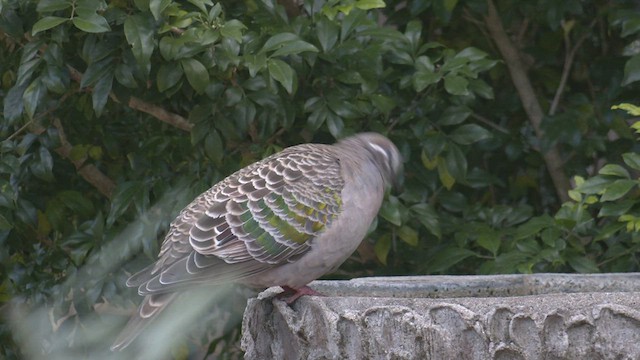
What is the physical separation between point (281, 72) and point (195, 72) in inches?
10.1

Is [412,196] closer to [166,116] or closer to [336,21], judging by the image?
[336,21]

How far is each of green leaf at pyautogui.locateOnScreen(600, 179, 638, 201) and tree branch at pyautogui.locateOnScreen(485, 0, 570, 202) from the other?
0.96 m

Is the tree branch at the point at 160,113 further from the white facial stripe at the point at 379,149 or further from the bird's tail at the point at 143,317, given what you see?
the bird's tail at the point at 143,317

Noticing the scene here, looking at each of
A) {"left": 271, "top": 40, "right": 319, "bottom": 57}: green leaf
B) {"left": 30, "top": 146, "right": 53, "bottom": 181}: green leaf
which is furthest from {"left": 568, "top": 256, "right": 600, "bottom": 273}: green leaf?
{"left": 30, "top": 146, "right": 53, "bottom": 181}: green leaf

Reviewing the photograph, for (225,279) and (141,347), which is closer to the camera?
(225,279)

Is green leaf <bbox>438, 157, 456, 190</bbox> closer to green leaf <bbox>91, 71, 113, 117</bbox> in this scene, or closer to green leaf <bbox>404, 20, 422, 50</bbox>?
green leaf <bbox>404, 20, 422, 50</bbox>

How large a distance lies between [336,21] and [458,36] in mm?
1088

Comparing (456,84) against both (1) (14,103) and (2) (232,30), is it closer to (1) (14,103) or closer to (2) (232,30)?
(2) (232,30)

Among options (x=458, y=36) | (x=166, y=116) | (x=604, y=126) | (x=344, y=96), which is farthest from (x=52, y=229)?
(x=604, y=126)

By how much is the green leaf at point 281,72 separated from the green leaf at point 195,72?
0.19 m

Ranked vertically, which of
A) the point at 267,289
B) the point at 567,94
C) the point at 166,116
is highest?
the point at 267,289

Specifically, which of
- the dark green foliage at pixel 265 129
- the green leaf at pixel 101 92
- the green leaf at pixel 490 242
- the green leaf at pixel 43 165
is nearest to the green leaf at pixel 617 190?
the dark green foliage at pixel 265 129

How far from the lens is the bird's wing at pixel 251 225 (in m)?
2.41

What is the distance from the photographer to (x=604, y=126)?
396cm
